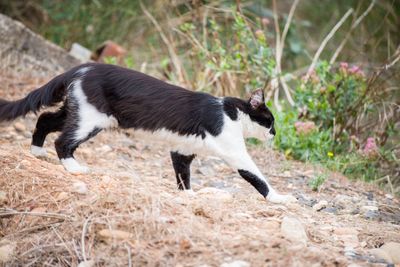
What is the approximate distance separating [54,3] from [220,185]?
5285mm

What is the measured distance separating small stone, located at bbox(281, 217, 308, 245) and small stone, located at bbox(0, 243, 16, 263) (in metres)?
1.42

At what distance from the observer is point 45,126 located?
4426 millimetres

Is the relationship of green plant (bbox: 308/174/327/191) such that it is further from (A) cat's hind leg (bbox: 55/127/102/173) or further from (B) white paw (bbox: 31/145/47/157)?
(B) white paw (bbox: 31/145/47/157)

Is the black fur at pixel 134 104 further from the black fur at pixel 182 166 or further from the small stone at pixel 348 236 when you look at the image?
the small stone at pixel 348 236

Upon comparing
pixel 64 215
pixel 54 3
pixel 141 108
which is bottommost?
pixel 54 3

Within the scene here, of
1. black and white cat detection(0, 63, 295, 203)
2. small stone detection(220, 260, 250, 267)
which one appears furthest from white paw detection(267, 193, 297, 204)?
small stone detection(220, 260, 250, 267)

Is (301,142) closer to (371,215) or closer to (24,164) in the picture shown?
(371,215)

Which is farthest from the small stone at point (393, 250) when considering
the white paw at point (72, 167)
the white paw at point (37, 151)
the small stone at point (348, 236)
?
the white paw at point (37, 151)

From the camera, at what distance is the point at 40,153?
447cm

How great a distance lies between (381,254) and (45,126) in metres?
2.48

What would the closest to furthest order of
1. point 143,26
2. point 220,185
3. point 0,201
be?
point 0,201
point 220,185
point 143,26

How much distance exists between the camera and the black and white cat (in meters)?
4.11

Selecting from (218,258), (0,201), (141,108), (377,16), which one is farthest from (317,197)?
(377,16)

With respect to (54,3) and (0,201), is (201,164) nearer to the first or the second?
(0,201)
